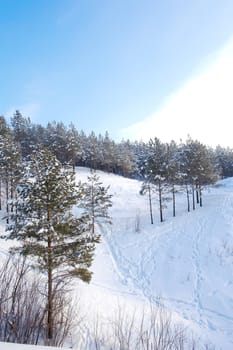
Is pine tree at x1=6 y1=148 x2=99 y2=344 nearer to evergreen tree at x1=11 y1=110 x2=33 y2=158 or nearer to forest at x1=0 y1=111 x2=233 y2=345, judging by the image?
forest at x1=0 y1=111 x2=233 y2=345

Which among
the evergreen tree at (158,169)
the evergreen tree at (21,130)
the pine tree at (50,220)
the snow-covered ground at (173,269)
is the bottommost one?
the snow-covered ground at (173,269)

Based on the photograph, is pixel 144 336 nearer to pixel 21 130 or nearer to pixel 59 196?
pixel 59 196

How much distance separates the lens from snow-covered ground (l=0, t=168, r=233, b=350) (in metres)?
15.0

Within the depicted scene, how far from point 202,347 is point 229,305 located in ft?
16.9

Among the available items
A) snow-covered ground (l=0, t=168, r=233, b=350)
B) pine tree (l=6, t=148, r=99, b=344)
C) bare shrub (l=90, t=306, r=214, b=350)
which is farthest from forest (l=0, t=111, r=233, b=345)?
snow-covered ground (l=0, t=168, r=233, b=350)

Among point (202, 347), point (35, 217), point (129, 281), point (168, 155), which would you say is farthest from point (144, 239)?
point (35, 217)

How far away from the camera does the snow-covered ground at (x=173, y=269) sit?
1496 centimetres

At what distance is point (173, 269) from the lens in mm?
21578

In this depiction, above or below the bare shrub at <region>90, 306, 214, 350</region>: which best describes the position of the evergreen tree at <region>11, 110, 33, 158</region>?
above

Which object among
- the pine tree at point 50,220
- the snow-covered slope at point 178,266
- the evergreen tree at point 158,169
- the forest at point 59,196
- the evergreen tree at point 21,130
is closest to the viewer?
the forest at point 59,196

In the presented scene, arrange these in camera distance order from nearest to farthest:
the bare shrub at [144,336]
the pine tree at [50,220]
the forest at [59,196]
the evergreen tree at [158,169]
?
1. the bare shrub at [144,336]
2. the forest at [59,196]
3. the pine tree at [50,220]
4. the evergreen tree at [158,169]

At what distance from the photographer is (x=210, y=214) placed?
3347cm

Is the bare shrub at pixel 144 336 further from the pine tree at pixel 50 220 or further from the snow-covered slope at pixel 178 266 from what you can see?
the snow-covered slope at pixel 178 266

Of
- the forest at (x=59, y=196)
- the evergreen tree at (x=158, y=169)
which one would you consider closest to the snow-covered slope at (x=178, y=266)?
the forest at (x=59, y=196)
